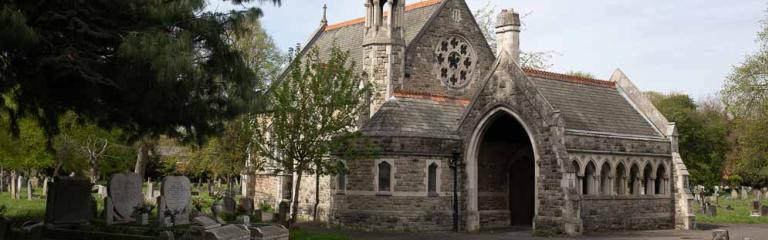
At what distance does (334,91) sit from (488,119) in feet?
16.8

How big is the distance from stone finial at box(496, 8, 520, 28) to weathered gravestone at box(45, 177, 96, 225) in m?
14.1

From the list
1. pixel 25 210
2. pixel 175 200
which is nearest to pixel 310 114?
pixel 175 200

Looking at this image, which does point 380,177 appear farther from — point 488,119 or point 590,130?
point 590,130

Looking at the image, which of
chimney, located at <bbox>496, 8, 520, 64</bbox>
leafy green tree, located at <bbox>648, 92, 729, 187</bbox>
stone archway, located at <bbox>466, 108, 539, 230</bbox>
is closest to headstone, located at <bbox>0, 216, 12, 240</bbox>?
stone archway, located at <bbox>466, 108, 539, 230</bbox>

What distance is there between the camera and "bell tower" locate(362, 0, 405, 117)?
89.7ft

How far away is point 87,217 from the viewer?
55.7 feet

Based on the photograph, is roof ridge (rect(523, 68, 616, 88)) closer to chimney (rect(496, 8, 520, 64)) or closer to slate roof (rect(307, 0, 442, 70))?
chimney (rect(496, 8, 520, 64))

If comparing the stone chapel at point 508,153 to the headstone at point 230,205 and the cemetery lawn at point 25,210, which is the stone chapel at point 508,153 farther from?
the cemetery lawn at point 25,210

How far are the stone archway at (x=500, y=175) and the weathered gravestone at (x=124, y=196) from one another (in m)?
10.6

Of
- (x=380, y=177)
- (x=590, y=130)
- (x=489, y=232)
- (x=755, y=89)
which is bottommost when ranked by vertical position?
(x=489, y=232)

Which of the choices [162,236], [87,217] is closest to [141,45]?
[162,236]

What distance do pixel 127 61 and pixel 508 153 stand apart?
16.7 meters

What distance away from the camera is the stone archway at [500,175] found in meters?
24.8

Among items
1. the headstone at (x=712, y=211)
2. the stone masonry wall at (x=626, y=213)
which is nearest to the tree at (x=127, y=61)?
the stone masonry wall at (x=626, y=213)
